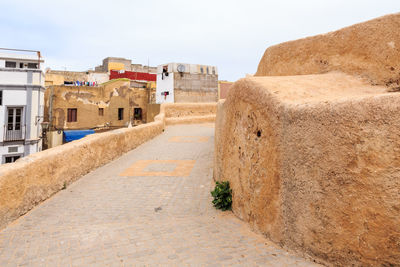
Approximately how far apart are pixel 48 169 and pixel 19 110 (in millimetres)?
17850

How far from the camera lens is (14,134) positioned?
770 inches

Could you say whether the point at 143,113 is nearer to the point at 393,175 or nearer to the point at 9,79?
the point at 9,79

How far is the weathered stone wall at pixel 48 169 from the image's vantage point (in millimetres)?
4605

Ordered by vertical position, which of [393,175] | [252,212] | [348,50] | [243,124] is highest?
[348,50]

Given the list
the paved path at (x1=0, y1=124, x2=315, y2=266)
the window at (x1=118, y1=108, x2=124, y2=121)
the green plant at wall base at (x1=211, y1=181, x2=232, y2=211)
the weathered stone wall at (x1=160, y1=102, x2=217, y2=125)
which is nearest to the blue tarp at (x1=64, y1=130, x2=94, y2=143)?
the window at (x1=118, y1=108, x2=124, y2=121)

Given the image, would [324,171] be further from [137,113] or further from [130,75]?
[130,75]

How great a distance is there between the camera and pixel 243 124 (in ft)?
15.0

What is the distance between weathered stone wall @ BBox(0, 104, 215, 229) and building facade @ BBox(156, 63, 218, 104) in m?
16.9

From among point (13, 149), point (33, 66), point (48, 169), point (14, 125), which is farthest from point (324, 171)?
point (33, 66)

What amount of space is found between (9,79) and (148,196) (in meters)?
19.5

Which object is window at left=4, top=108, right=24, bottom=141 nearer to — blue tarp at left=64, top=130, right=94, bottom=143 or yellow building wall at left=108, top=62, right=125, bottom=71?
blue tarp at left=64, top=130, right=94, bottom=143

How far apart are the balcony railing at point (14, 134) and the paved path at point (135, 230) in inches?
631

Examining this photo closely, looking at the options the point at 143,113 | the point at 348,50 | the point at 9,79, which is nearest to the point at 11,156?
the point at 9,79

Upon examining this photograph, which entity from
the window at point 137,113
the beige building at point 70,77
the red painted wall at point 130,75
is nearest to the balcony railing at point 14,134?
the beige building at point 70,77
